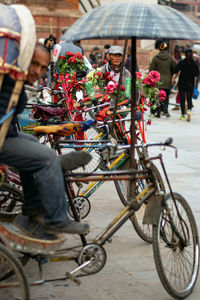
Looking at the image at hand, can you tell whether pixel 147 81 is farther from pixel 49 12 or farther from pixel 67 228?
pixel 49 12

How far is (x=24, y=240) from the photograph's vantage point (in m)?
3.73

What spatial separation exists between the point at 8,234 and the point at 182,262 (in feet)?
4.56

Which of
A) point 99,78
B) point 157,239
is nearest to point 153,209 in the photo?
point 157,239

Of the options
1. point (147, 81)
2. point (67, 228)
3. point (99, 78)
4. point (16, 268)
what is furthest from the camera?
point (99, 78)

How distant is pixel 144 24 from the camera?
3.83 metres

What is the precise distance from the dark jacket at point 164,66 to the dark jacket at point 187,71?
0.62 ft

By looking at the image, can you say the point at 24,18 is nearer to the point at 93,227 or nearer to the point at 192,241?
the point at 192,241

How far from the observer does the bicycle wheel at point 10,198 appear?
438 centimetres

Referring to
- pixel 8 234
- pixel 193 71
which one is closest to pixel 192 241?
pixel 8 234

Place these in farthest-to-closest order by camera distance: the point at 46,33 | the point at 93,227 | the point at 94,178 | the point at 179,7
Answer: the point at 179,7 < the point at 46,33 < the point at 93,227 < the point at 94,178

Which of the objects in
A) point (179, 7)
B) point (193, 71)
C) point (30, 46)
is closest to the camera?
point (30, 46)

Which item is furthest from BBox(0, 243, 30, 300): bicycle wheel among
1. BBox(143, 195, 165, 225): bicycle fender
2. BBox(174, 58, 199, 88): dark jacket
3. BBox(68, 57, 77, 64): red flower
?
BBox(174, 58, 199, 88): dark jacket

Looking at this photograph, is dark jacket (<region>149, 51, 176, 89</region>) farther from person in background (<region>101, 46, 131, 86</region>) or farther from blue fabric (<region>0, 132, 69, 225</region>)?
blue fabric (<region>0, 132, 69, 225</region>)

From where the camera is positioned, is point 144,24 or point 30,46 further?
point 144,24
